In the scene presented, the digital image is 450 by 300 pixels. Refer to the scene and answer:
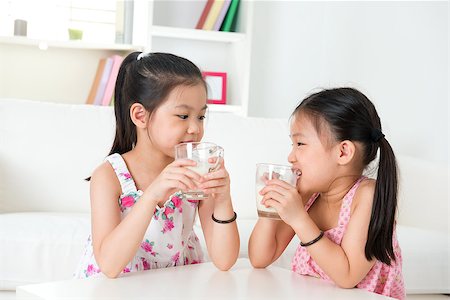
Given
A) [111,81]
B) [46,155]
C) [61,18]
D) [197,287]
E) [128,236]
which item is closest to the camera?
[197,287]

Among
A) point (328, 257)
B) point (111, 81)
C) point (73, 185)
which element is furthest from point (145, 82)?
point (111, 81)

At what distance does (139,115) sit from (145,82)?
0.08 meters

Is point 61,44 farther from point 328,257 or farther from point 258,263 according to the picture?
point 328,257

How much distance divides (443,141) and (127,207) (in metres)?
2.41

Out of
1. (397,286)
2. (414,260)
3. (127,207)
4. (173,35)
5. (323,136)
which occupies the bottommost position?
(414,260)

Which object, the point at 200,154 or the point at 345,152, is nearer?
the point at 200,154

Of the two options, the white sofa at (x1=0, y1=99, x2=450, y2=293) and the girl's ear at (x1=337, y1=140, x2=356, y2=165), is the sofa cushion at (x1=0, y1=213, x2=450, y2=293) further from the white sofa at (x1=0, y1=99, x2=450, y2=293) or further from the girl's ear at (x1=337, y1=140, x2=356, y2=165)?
the girl's ear at (x1=337, y1=140, x2=356, y2=165)

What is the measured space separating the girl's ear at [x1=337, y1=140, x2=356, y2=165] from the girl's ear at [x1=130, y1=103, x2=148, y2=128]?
435mm

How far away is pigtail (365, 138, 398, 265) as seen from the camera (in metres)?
1.52

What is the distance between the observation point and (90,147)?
108 inches

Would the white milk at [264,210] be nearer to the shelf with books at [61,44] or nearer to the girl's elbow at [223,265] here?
the girl's elbow at [223,265]

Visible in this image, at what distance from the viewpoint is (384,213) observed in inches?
60.3

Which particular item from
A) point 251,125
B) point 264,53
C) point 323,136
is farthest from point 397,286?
point 264,53

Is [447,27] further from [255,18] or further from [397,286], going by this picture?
[397,286]
